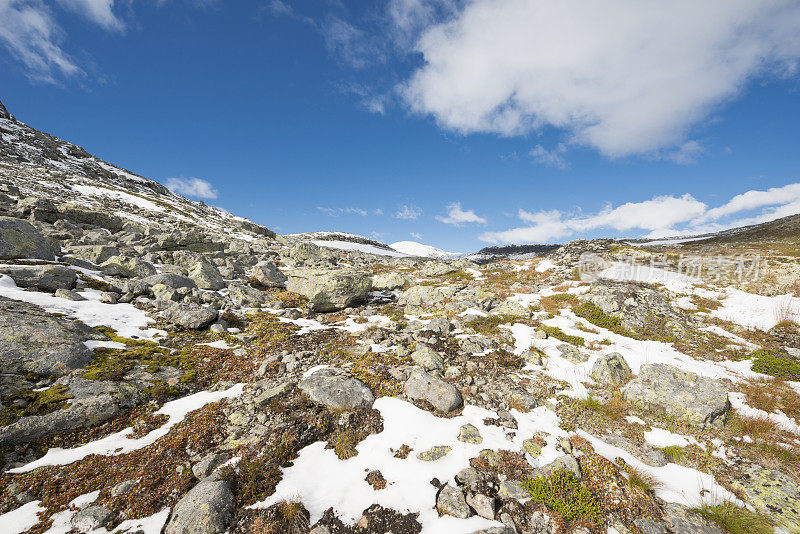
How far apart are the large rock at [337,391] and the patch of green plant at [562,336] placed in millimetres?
11156

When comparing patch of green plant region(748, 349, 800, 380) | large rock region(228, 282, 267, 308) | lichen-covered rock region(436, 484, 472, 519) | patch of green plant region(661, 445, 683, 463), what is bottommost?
patch of green plant region(661, 445, 683, 463)

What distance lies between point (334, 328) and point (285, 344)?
11.4 ft

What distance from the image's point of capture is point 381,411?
30.8 ft

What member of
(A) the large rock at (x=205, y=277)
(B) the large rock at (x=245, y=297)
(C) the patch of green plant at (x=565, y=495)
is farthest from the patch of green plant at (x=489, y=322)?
(A) the large rock at (x=205, y=277)

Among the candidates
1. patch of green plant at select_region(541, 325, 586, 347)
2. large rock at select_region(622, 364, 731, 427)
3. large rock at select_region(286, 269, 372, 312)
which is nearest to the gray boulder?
large rock at select_region(286, 269, 372, 312)

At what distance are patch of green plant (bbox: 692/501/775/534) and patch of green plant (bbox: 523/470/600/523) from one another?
251 cm

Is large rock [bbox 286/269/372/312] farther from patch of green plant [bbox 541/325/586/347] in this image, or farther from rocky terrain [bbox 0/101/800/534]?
patch of green plant [bbox 541/325/586/347]

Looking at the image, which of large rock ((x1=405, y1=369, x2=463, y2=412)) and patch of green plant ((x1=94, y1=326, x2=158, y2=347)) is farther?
patch of green plant ((x1=94, y1=326, x2=158, y2=347))

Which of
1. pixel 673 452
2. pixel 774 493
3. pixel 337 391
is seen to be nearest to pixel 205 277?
pixel 337 391

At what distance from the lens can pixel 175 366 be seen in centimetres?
1138

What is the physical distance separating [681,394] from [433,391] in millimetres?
8969

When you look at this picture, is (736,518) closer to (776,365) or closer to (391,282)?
(776,365)

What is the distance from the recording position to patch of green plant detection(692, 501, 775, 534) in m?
6.00

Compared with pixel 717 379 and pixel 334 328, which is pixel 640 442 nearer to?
pixel 717 379
